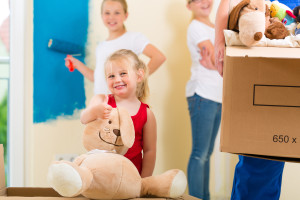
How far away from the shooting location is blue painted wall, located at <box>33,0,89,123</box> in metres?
2.11

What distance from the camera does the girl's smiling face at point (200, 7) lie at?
81.4 inches

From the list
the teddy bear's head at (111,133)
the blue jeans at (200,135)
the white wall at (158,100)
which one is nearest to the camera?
the teddy bear's head at (111,133)

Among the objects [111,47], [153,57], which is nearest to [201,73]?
[153,57]

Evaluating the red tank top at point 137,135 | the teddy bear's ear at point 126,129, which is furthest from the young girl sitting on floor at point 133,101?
the teddy bear's ear at point 126,129

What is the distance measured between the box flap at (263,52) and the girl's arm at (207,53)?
3.57 feet

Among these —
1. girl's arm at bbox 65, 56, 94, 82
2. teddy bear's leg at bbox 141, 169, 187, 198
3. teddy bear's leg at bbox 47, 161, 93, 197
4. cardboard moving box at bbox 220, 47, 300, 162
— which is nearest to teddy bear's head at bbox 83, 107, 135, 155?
teddy bear's leg at bbox 141, 169, 187, 198

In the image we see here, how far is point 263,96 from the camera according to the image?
866 mm

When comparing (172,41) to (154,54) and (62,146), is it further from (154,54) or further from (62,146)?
(62,146)

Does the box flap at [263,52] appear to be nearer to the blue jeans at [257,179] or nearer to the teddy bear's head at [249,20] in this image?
the teddy bear's head at [249,20]

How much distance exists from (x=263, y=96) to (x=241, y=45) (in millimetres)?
164

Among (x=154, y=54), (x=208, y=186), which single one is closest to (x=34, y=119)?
(x=154, y=54)

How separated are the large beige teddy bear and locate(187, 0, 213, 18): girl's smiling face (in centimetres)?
98

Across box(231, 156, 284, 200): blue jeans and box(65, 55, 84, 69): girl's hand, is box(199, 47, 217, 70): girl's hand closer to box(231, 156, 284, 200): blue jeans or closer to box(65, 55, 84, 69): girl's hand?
box(65, 55, 84, 69): girl's hand

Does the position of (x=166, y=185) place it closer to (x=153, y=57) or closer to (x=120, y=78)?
(x=120, y=78)
